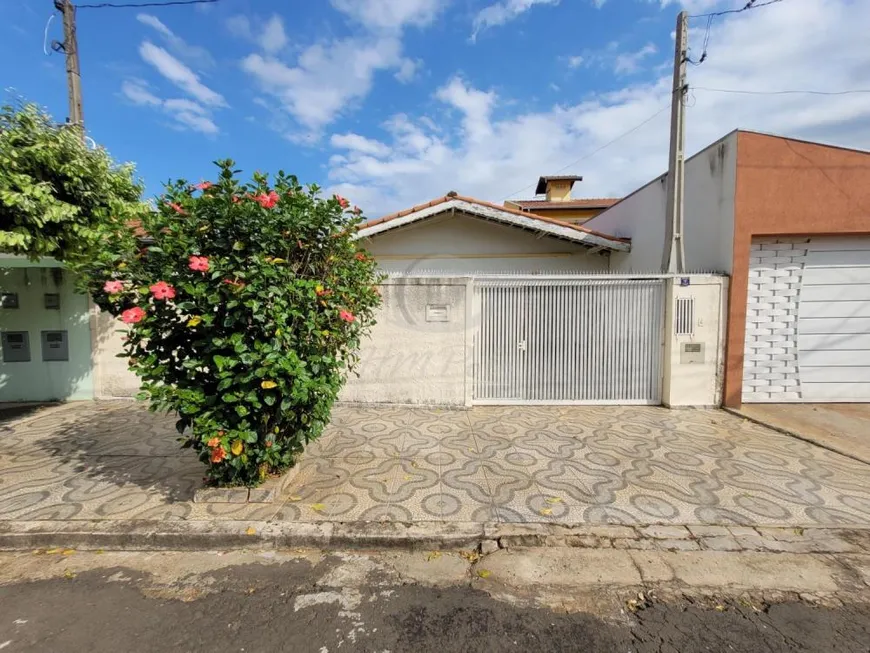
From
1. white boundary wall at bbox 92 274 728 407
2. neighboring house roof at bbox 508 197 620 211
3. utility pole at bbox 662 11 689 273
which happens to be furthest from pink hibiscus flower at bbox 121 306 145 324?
neighboring house roof at bbox 508 197 620 211

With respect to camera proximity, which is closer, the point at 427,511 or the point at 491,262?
the point at 427,511

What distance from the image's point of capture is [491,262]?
8.41 meters

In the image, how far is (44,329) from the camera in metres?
6.02

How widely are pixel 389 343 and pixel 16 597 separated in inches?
163

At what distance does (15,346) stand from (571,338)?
878cm

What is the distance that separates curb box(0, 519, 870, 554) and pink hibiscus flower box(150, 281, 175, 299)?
67.1 inches

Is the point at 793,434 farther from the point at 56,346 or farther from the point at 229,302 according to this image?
the point at 56,346

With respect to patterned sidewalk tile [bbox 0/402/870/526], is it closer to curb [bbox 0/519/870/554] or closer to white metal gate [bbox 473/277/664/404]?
curb [bbox 0/519/870/554]

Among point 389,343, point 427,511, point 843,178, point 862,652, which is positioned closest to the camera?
point 862,652

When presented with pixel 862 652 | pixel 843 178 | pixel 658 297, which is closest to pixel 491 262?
pixel 658 297

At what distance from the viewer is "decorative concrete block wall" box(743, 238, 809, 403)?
5.66m

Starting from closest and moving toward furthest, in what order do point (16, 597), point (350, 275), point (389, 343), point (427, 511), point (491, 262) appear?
point (16, 597)
point (427, 511)
point (350, 275)
point (389, 343)
point (491, 262)

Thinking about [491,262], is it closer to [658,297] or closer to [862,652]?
[658,297]

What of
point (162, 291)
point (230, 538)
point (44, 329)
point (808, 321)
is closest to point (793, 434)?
point (808, 321)
